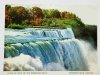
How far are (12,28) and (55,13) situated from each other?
0.60ft

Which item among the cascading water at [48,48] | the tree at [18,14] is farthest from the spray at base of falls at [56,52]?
the tree at [18,14]

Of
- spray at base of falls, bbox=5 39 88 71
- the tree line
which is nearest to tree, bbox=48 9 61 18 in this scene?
the tree line

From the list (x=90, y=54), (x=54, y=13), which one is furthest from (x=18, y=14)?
(x=90, y=54)

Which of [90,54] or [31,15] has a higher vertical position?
[31,15]

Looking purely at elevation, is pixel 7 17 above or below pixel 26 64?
above

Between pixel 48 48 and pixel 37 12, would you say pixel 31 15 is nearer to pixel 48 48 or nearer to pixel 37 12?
pixel 37 12

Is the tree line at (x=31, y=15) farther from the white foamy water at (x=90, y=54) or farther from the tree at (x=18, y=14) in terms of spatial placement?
the white foamy water at (x=90, y=54)

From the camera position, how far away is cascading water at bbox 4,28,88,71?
74 cm

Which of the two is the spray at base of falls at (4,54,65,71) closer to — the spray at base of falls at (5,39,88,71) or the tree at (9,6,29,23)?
the spray at base of falls at (5,39,88,71)

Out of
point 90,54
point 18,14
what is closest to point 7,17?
point 18,14

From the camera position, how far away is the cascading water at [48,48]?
74 cm

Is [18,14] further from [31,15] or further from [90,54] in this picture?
[90,54]

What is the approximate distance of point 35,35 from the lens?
756mm

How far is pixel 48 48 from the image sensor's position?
753mm
